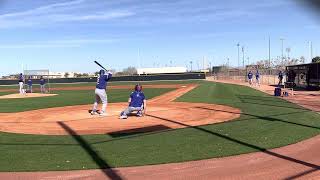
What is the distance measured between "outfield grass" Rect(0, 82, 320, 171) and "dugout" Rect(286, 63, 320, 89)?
75.6 ft

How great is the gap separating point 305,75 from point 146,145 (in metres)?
32.1

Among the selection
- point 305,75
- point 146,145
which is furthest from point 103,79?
point 305,75

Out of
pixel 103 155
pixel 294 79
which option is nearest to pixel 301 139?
pixel 103 155

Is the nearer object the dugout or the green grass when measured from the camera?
the green grass

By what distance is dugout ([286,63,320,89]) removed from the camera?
35.4m

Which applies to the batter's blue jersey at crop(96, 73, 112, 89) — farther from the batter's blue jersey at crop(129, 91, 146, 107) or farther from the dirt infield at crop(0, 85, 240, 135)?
the batter's blue jersey at crop(129, 91, 146, 107)

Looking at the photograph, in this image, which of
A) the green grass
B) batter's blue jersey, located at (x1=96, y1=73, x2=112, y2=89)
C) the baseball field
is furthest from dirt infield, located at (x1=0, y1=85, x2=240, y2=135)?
the green grass

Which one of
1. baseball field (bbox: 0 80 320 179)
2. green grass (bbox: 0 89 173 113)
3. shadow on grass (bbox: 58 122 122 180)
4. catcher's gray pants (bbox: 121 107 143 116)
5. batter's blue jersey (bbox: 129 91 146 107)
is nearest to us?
shadow on grass (bbox: 58 122 122 180)

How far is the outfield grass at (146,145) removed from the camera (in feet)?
28.0

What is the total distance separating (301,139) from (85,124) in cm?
722

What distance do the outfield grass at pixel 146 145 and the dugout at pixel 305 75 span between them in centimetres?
2305

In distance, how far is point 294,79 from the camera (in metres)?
41.8

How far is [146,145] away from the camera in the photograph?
33.6 ft

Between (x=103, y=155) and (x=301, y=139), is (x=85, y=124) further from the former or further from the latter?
(x=301, y=139)
